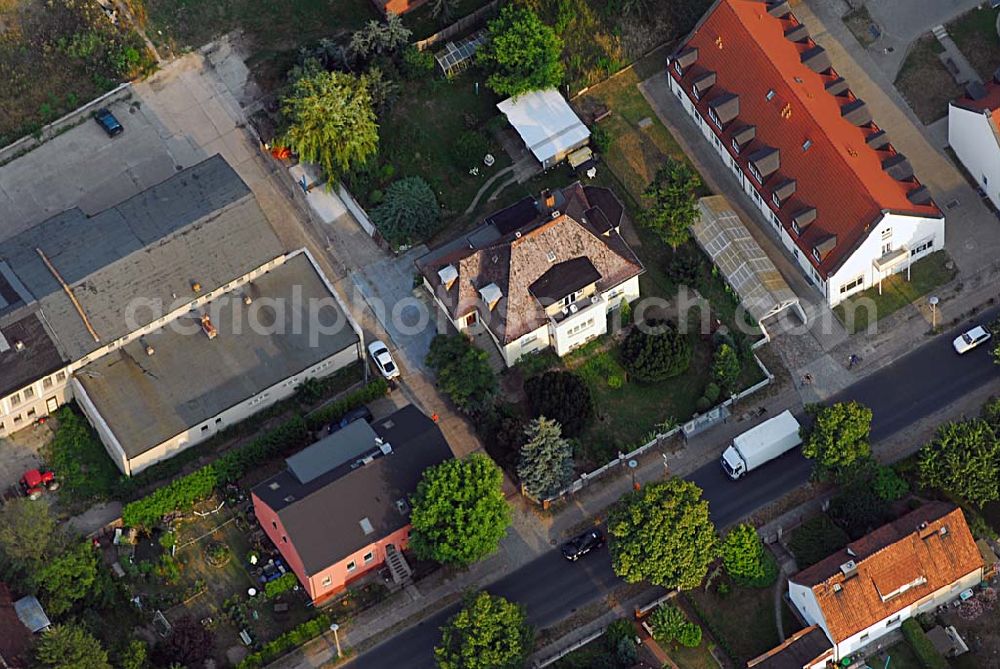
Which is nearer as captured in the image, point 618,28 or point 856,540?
point 856,540

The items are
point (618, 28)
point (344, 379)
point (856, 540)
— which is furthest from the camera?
point (618, 28)

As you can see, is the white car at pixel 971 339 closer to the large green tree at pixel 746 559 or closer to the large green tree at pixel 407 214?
the large green tree at pixel 746 559

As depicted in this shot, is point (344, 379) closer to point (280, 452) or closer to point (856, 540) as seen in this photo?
point (280, 452)

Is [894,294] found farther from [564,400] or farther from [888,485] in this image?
[564,400]

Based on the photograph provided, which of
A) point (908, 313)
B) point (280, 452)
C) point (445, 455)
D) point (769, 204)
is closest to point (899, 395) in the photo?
point (908, 313)

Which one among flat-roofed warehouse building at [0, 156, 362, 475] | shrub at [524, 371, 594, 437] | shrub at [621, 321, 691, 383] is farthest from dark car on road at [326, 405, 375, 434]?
shrub at [621, 321, 691, 383]

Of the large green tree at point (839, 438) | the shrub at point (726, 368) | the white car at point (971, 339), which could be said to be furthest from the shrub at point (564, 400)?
the white car at point (971, 339)
